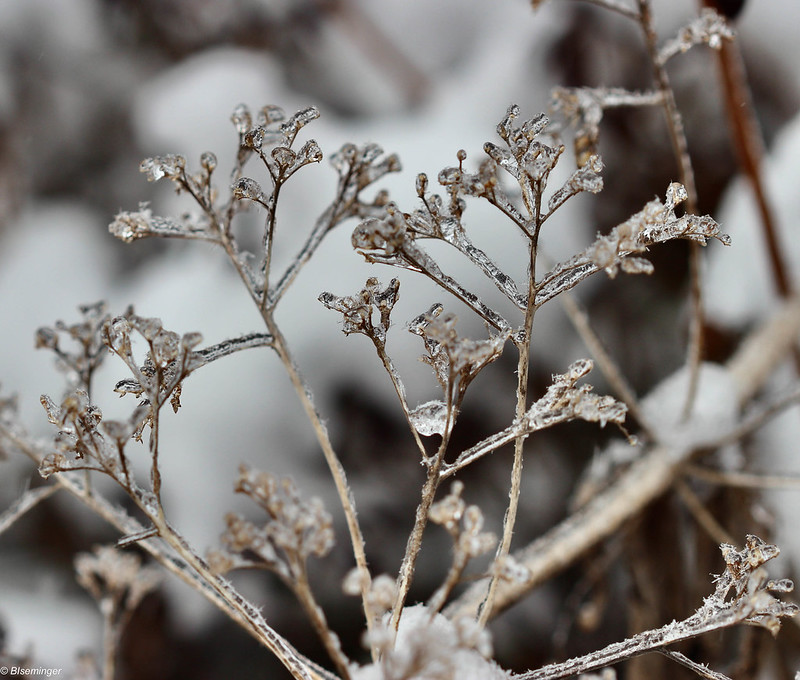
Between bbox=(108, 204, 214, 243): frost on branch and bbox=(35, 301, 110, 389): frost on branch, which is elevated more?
bbox=(35, 301, 110, 389): frost on branch

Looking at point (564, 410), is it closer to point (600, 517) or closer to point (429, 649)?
point (429, 649)

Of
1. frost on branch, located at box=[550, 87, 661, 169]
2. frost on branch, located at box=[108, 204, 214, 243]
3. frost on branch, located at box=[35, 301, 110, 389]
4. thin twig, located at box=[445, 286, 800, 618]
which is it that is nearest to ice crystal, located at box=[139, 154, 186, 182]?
frost on branch, located at box=[108, 204, 214, 243]

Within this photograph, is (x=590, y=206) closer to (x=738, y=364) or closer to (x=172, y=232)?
(x=738, y=364)

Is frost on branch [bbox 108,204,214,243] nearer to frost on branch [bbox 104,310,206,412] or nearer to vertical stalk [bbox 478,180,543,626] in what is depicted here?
frost on branch [bbox 104,310,206,412]

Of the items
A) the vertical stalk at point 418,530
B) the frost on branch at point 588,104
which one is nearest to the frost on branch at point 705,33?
the frost on branch at point 588,104

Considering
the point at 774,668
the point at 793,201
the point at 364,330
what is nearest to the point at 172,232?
the point at 364,330

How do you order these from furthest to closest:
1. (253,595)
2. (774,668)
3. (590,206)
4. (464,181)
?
(590,206) < (253,595) < (774,668) < (464,181)

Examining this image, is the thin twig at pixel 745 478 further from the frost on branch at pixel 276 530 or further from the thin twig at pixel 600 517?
the frost on branch at pixel 276 530
